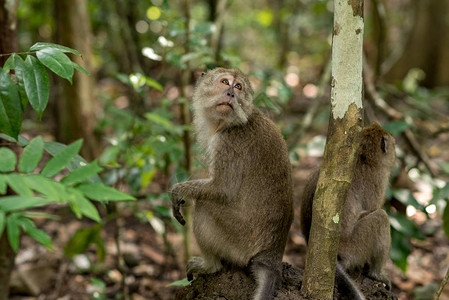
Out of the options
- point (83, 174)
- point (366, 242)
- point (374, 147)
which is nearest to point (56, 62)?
point (83, 174)

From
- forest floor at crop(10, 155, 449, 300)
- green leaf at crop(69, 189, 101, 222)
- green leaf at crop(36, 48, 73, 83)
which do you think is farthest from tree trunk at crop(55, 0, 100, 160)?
green leaf at crop(69, 189, 101, 222)

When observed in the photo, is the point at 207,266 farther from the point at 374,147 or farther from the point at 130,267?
the point at 130,267

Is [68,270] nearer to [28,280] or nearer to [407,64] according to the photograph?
[28,280]

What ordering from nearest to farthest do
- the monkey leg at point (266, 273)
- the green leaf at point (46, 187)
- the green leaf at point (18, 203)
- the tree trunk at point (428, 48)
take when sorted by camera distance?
the green leaf at point (18, 203), the green leaf at point (46, 187), the monkey leg at point (266, 273), the tree trunk at point (428, 48)

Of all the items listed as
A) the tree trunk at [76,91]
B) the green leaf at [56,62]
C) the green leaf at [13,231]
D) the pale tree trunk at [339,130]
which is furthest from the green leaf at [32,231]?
the tree trunk at [76,91]

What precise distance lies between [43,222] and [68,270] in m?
1.42

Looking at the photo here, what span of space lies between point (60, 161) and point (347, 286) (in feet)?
7.28

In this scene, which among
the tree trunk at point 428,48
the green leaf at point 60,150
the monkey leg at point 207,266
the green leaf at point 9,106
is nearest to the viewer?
the green leaf at point 9,106

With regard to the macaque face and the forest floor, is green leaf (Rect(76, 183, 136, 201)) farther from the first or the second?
the forest floor

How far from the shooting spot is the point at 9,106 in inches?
104

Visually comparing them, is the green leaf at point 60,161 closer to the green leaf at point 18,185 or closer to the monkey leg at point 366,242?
the green leaf at point 18,185

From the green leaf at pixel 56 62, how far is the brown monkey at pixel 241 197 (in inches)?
53.9

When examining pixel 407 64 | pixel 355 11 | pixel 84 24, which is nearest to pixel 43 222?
pixel 84 24

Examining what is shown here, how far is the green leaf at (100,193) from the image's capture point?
208 centimetres
